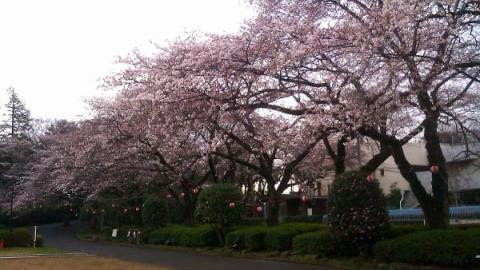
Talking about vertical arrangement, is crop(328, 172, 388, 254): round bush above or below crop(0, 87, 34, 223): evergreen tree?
below

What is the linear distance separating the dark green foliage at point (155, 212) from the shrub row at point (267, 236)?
8870mm

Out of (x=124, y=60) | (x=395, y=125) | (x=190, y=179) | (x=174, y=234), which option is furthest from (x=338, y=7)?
(x=190, y=179)

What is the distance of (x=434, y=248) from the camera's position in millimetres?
12359

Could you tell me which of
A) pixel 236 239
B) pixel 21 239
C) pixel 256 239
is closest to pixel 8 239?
pixel 21 239

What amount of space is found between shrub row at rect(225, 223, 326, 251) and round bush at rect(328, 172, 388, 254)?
313cm

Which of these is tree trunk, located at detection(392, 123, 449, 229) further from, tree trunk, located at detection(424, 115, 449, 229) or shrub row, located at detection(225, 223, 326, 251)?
shrub row, located at detection(225, 223, 326, 251)

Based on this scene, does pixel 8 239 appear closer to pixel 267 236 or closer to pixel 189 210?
pixel 189 210

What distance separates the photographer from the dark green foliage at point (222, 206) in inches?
853

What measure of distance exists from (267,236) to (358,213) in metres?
5.36

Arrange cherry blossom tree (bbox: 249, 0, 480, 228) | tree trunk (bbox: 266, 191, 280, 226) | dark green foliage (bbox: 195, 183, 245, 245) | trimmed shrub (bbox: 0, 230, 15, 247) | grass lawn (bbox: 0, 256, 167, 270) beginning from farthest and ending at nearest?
1. trimmed shrub (bbox: 0, 230, 15, 247)
2. dark green foliage (bbox: 195, 183, 245, 245)
3. tree trunk (bbox: 266, 191, 280, 226)
4. grass lawn (bbox: 0, 256, 167, 270)
5. cherry blossom tree (bbox: 249, 0, 480, 228)

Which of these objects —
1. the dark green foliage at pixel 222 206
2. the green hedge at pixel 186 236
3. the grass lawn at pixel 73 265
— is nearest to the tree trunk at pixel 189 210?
the green hedge at pixel 186 236

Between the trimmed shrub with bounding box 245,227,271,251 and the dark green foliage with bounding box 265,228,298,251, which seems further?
the trimmed shrub with bounding box 245,227,271,251

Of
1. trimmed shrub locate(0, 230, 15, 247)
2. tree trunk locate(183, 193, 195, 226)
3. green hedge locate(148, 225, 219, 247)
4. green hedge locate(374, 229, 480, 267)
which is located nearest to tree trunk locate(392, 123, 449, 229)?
green hedge locate(374, 229, 480, 267)

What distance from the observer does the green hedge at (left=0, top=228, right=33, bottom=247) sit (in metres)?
27.8
